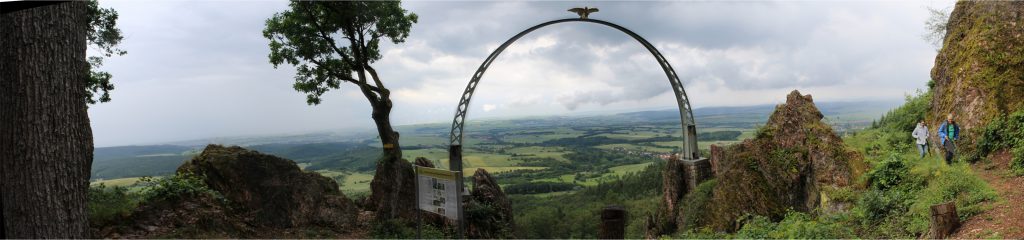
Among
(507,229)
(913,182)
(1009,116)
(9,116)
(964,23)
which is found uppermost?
(964,23)

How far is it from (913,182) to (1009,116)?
10.5 ft

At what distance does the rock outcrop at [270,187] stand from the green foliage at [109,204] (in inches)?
47.0

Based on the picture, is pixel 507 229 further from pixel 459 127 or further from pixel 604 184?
pixel 604 184

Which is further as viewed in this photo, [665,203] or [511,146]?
[511,146]

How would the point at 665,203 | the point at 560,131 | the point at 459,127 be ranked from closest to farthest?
1. the point at 459,127
2. the point at 665,203
3. the point at 560,131

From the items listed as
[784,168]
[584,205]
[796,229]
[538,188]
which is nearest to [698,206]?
[784,168]

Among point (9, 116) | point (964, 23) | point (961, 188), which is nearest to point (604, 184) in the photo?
point (964, 23)

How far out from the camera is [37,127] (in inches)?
245

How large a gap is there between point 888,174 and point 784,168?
2.16 metres

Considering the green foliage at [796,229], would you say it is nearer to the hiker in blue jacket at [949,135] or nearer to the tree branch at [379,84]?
the hiker in blue jacket at [949,135]

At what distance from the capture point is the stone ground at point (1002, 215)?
6.64m

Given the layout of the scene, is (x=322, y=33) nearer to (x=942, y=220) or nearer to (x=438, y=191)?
(x=438, y=191)

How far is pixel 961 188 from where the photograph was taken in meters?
8.46

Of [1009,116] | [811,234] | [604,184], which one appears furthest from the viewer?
[604,184]
